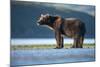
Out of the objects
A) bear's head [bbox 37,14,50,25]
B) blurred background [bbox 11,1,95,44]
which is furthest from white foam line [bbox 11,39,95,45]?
bear's head [bbox 37,14,50,25]

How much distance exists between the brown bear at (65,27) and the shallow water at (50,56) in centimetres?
9

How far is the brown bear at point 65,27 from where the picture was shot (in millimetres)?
2584

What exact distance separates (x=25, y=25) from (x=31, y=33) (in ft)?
0.41

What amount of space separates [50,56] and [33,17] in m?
0.55

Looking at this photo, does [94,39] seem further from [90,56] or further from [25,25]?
[25,25]

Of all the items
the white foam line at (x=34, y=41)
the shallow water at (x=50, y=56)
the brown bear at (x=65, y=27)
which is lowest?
the shallow water at (x=50, y=56)

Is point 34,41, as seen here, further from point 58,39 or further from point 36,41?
point 58,39

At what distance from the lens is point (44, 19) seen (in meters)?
2.55

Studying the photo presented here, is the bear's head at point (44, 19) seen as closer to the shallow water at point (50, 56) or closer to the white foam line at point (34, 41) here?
the white foam line at point (34, 41)

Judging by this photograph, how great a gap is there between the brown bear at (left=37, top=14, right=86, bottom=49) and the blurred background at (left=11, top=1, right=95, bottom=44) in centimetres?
Answer: 5

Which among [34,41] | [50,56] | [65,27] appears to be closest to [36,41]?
[34,41]

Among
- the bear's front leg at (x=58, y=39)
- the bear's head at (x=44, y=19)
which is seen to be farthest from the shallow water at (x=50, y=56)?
the bear's head at (x=44, y=19)

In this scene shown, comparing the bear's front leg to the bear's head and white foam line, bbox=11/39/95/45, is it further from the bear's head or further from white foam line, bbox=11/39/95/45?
the bear's head
